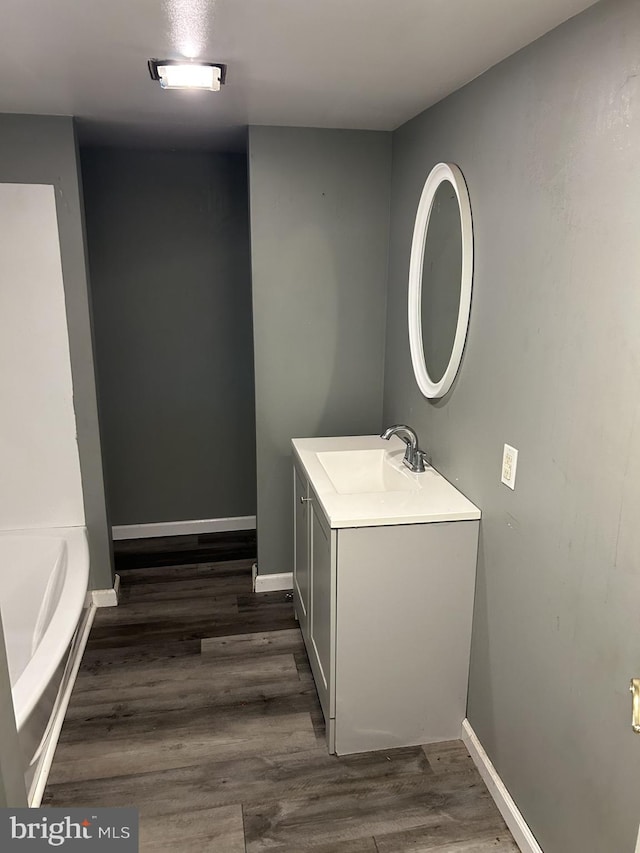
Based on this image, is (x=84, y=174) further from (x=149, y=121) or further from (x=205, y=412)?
(x=205, y=412)

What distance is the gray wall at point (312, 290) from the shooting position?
2.78 metres

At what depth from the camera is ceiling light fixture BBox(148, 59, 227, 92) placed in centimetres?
185

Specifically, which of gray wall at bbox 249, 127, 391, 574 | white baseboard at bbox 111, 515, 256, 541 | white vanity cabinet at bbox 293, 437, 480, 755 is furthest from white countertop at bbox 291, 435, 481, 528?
white baseboard at bbox 111, 515, 256, 541

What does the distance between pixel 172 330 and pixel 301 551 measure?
164 centimetres

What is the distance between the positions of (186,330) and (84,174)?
979 mm

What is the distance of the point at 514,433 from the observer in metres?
1.80

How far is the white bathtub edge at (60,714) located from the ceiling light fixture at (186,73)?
220 cm

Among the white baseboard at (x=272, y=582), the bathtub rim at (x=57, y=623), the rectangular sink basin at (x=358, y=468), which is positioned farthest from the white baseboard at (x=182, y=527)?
the rectangular sink basin at (x=358, y=468)

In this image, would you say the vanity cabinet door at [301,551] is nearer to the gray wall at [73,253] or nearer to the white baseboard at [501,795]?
the white baseboard at [501,795]

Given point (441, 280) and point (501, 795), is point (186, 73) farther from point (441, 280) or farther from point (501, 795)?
point (501, 795)

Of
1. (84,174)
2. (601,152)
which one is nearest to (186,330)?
(84,174)

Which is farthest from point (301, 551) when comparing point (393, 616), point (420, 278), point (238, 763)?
point (420, 278)

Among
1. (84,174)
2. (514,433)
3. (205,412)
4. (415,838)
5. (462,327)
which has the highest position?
(84,174)

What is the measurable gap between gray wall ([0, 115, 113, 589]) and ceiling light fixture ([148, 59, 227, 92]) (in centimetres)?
86
